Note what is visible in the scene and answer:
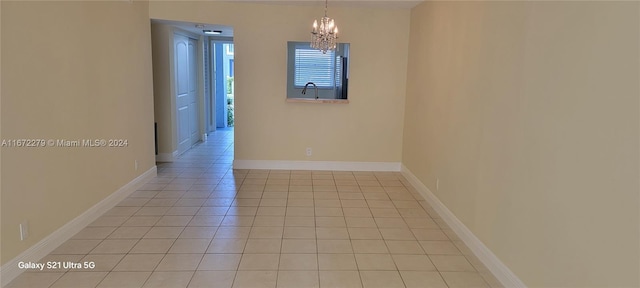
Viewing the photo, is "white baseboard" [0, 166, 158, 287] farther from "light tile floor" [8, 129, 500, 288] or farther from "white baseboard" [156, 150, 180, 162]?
"white baseboard" [156, 150, 180, 162]

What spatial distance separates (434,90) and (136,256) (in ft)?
10.4

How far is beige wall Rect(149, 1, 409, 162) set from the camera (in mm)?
5277

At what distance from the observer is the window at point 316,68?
5512mm

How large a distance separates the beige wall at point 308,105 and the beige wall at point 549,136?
1.77 metres

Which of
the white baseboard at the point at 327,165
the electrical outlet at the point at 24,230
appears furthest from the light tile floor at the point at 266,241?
the white baseboard at the point at 327,165

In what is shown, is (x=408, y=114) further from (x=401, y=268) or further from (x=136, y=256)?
(x=136, y=256)

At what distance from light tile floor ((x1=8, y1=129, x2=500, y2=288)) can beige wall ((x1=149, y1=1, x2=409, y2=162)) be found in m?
0.87

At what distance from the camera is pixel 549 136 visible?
217cm

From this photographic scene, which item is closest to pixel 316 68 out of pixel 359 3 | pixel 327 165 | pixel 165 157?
pixel 359 3

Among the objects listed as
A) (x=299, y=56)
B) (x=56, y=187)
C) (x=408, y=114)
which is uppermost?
(x=299, y=56)

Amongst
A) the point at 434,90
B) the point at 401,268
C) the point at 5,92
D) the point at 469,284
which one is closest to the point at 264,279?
the point at 401,268

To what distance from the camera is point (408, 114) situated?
17.5 feet

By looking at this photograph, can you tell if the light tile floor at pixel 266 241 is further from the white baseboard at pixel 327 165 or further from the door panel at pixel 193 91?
the door panel at pixel 193 91

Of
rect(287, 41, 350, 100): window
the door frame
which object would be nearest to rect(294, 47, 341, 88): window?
rect(287, 41, 350, 100): window
